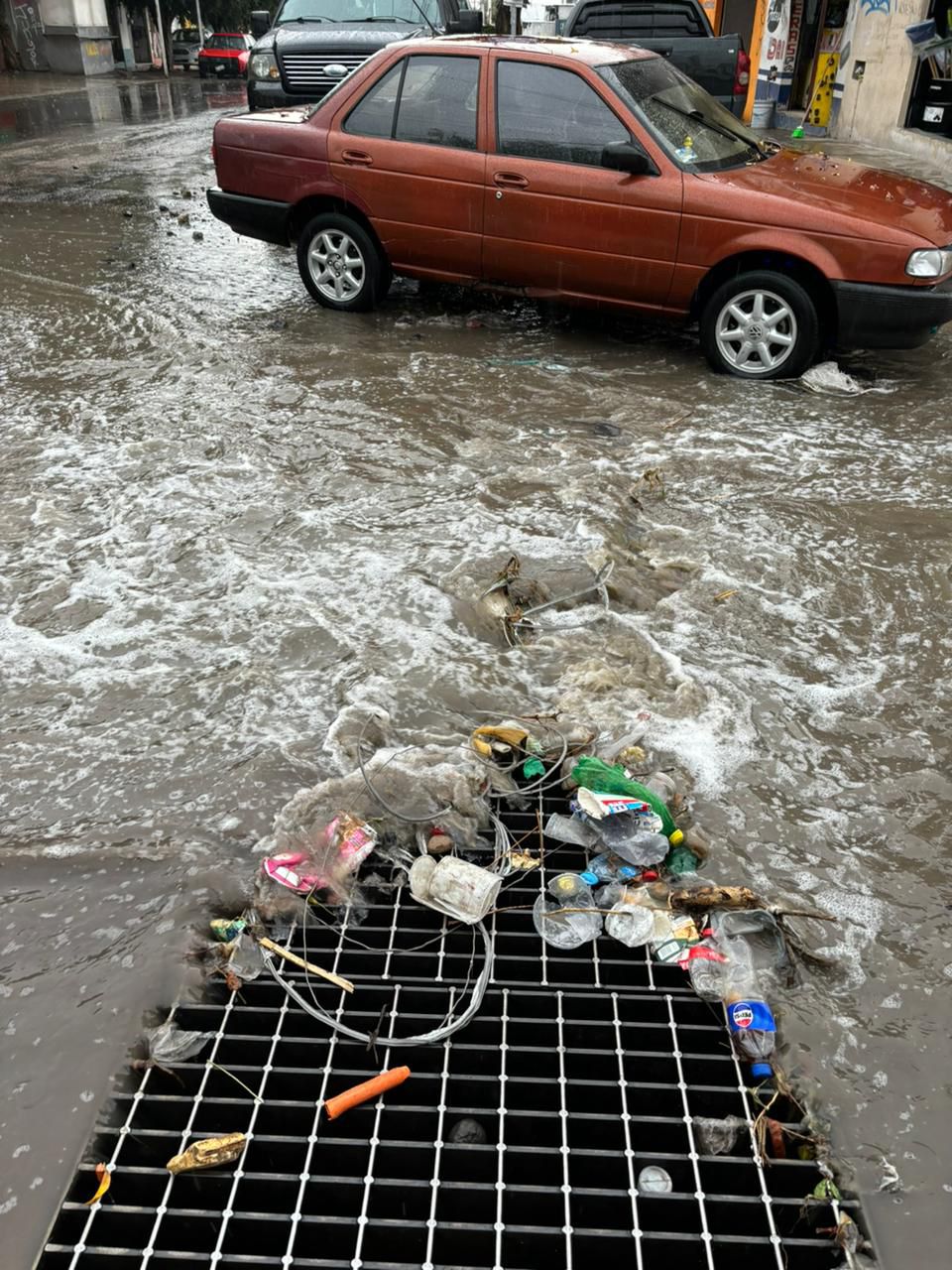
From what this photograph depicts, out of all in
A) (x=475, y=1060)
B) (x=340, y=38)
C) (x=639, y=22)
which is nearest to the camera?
(x=475, y=1060)

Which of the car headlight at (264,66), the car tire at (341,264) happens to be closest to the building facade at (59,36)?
the car headlight at (264,66)

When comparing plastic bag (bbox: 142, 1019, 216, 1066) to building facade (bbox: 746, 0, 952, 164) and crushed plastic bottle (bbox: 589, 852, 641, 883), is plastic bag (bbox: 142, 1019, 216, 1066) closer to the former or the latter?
crushed plastic bottle (bbox: 589, 852, 641, 883)

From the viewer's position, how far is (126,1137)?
6.89 ft

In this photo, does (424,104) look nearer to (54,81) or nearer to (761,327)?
(761,327)

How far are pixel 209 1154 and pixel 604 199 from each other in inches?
227

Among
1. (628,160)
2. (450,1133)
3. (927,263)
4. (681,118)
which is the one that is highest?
(681,118)

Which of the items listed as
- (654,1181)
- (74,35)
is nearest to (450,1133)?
(654,1181)

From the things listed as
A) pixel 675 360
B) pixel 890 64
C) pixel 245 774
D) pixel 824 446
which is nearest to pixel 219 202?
pixel 675 360

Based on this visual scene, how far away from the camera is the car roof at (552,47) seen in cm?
613

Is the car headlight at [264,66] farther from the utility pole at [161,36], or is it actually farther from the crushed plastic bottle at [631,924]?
the utility pole at [161,36]

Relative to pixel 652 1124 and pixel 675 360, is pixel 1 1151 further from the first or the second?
pixel 675 360

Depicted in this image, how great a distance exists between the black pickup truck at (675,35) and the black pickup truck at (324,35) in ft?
5.16

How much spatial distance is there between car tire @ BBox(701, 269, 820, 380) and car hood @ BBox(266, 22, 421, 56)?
578 centimetres

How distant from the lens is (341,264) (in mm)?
7184
